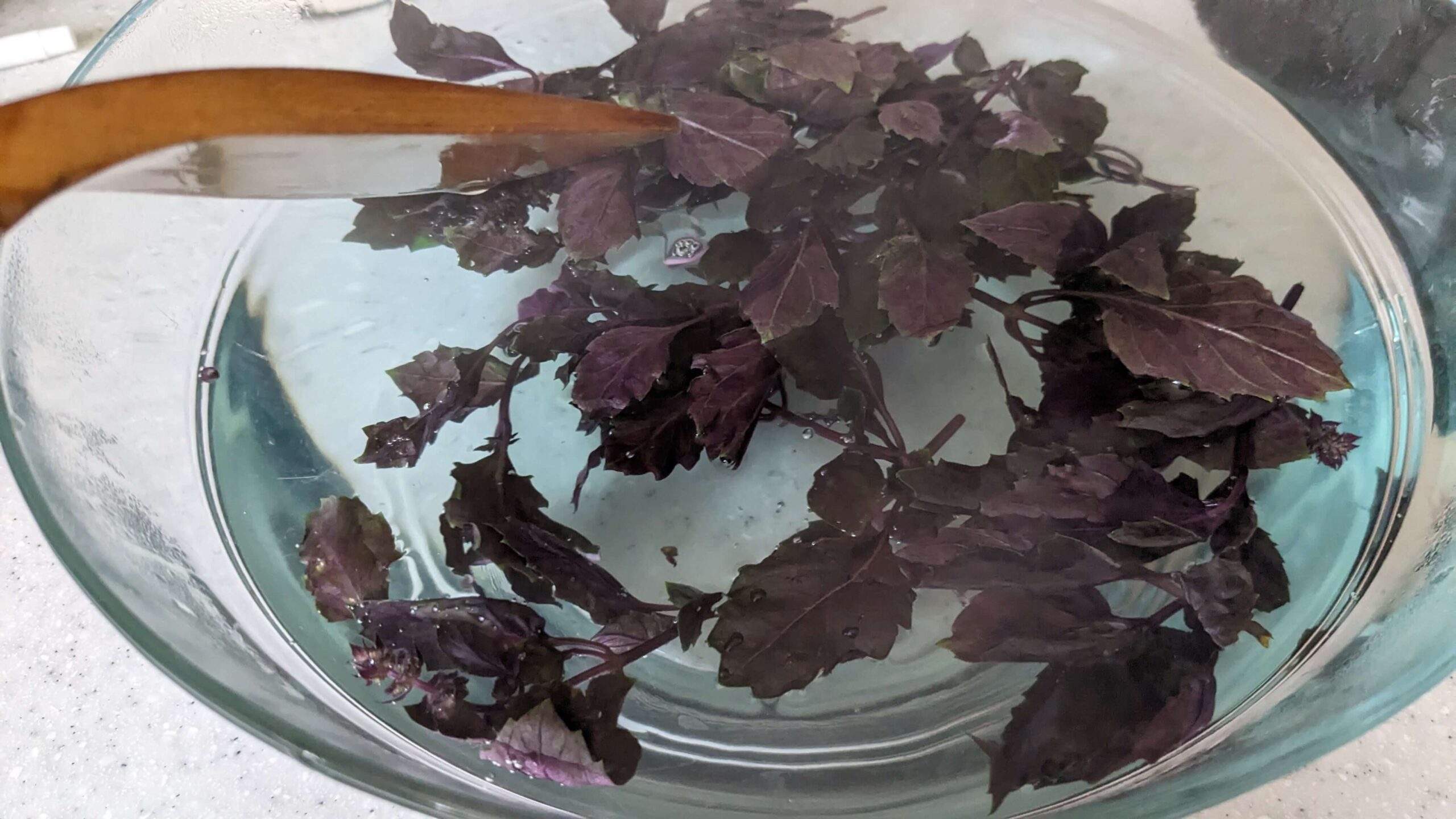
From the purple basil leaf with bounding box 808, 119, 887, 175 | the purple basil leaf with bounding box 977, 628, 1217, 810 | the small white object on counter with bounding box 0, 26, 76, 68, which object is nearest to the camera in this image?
the purple basil leaf with bounding box 977, 628, 1217, 810

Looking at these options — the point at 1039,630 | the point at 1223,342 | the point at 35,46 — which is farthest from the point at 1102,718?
the point at 35,46

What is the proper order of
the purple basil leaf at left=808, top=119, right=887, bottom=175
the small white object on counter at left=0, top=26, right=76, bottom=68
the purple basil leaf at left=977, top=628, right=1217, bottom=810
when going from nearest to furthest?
the purple basil leaf at left=977, top=628, right=1217, bottom=810
the purple basil leaf at left=808, top=119, right=887, bottom=175
the small white object on counter at left=0, top=26, right=76, bottom=68

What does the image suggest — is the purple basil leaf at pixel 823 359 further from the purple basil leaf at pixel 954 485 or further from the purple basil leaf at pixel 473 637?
the purple basil leaf at pixel 473 637

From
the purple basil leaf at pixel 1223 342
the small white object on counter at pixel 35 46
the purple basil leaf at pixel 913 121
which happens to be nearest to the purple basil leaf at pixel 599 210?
the purple basil leaf at pixel 913 121

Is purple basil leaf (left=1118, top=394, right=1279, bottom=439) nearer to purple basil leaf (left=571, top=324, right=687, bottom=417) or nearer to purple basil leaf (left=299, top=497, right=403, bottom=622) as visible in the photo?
purple basil leaf (left=571, top=324, right=687, bottom=417)

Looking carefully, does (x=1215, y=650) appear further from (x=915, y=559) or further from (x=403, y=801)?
(x=403, y=801)

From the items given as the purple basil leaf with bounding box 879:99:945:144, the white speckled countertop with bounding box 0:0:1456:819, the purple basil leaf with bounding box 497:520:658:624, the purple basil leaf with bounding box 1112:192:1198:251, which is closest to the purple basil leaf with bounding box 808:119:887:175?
the purple basil leaf with bounding box 879:99:945:144

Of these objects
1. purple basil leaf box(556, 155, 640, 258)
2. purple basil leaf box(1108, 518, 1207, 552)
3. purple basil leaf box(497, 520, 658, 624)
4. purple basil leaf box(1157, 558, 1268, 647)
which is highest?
purple basil leaf box(556, 155, 640, 258)

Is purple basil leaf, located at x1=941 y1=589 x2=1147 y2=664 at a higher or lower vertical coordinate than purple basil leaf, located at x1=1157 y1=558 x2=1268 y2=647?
lower
